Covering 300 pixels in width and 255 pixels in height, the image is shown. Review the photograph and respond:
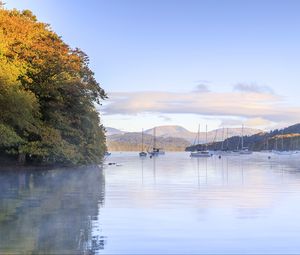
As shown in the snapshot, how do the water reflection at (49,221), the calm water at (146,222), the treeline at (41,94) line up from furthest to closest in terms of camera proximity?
the treeline at (41,94) → the calm water at (146,222) → the water reflection at (49,221)

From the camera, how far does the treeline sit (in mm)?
44156

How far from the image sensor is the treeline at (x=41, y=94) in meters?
44.2

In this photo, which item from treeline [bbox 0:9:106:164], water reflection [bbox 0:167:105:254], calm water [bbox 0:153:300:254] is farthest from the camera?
treeline [bbox 0:9:106:164]

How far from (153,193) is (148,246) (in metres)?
15.8

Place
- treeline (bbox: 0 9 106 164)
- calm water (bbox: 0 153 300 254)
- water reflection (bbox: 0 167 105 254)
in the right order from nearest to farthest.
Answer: water reflection (bbox: 0 167 105 254) < calm water (bbox: 0 153 300 254) < treeline (bbox: 0 9 106 164)

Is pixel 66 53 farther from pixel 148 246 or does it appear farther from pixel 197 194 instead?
pixel 148 246

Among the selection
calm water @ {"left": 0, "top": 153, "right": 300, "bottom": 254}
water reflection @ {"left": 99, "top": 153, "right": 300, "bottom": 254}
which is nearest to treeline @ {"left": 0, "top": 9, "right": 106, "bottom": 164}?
calm water @ {"left": 0, "top": 153, "right": 300, "bottom": 254}

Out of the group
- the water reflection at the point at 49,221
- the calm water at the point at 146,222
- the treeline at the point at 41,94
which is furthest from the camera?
the treeline at the point at 41,94

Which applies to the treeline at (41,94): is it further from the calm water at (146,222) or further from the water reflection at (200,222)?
the water reflection at (200,222)

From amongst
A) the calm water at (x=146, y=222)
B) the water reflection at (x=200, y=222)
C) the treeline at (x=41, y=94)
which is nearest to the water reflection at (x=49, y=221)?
the calm water at (x=146, y=222)

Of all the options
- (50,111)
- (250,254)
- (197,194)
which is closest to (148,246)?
(250,254)

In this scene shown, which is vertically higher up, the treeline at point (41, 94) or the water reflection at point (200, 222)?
the treeline at point (41, 94)

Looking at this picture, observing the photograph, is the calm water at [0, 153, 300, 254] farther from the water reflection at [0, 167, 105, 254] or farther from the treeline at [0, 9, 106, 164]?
the treeline at [0, 9, 106, 164]

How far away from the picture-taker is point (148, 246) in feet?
45.2
